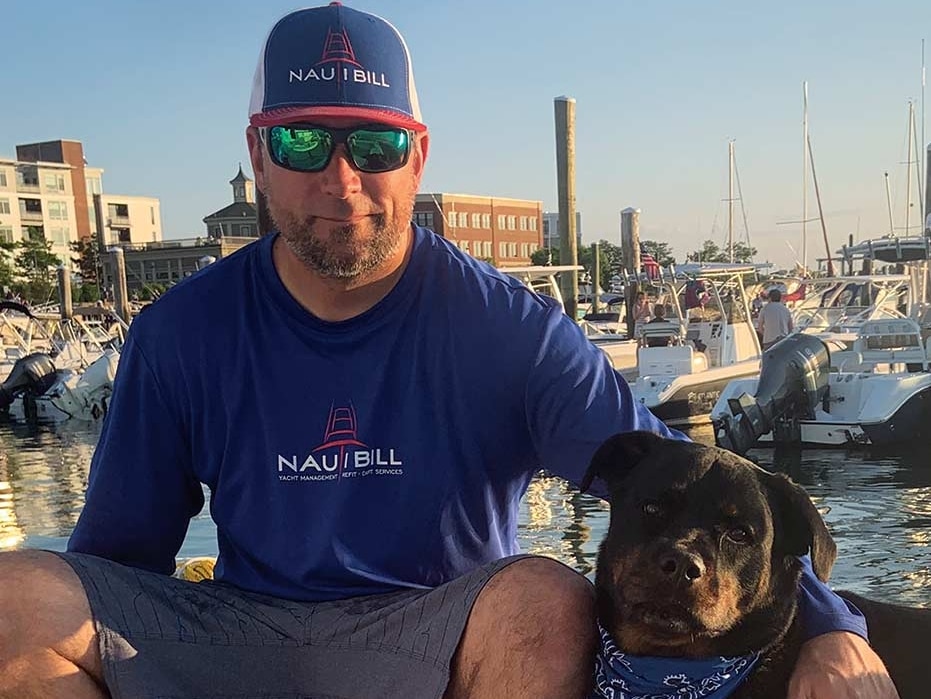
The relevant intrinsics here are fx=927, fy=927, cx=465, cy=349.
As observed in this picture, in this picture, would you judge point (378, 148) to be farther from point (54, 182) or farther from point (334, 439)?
point (54, 182)

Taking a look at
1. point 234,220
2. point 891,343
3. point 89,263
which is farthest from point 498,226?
point 891,343

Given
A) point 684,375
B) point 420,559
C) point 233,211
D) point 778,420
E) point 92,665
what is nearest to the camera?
point 92,665

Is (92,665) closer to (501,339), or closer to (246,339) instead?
(246,339)

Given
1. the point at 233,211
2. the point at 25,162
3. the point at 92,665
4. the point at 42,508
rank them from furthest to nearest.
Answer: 1. the point at 233,211
2. the point at 25,162
3. the point at 42,508
4. the point at 92,665

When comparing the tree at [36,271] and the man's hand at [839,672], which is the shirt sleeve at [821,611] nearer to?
the man's hand at [839,672]

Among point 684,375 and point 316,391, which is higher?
point 316,391

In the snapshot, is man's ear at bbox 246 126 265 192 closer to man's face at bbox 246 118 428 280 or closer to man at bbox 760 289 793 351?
man's face at bbox 246 118 428 280

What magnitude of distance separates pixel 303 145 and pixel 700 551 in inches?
57.0

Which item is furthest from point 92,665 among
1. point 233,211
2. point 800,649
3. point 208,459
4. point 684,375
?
point 233,211

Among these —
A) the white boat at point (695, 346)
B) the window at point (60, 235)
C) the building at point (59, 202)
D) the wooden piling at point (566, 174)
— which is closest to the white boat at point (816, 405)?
the white boat at point (695, 346)

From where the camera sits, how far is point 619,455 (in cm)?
239

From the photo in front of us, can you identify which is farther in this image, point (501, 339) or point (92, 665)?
point (501, 339)

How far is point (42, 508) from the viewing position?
9.98 m

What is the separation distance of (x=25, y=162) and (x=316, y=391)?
306 feet
